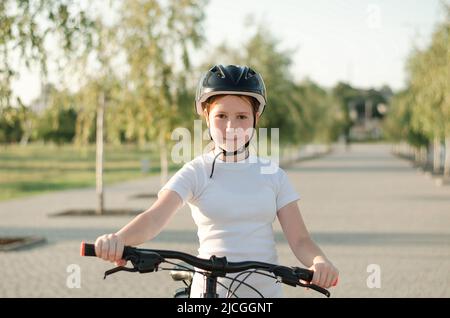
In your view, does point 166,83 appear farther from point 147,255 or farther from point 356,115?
point 356,115

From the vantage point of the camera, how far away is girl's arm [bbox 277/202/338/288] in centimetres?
260

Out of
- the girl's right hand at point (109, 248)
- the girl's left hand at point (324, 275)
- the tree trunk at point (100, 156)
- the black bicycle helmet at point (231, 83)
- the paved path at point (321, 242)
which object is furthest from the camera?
the tree trunk at point (100, 156)

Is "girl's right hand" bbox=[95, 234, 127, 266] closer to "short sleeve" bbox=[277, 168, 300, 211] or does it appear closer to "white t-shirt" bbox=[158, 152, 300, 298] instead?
"white t-shirt" bbox=[158, 152, 300, 298]

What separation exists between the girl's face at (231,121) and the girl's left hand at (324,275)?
0.60 m

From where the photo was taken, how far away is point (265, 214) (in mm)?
2945

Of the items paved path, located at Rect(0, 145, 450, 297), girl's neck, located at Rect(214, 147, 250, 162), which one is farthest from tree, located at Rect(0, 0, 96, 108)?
girl's neck, located at Rect(214, 147, 250, 162)

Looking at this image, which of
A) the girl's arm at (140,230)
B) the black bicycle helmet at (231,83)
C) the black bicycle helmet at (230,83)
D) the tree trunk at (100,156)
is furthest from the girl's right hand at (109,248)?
the tree trunk at (100,156)

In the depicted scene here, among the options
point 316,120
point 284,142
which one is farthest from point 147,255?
point 316,120

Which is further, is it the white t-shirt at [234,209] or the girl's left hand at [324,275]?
the white t-shirt at [234,209]

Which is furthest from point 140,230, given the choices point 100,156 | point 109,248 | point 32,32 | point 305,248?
point 100,156

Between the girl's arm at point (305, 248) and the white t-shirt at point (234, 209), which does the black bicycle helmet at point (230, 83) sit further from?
the girl's arm at point (305, 248)

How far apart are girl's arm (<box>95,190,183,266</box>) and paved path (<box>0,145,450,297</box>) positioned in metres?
5.67

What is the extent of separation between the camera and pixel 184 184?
292cm

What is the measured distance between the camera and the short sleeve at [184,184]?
2.90 meters
